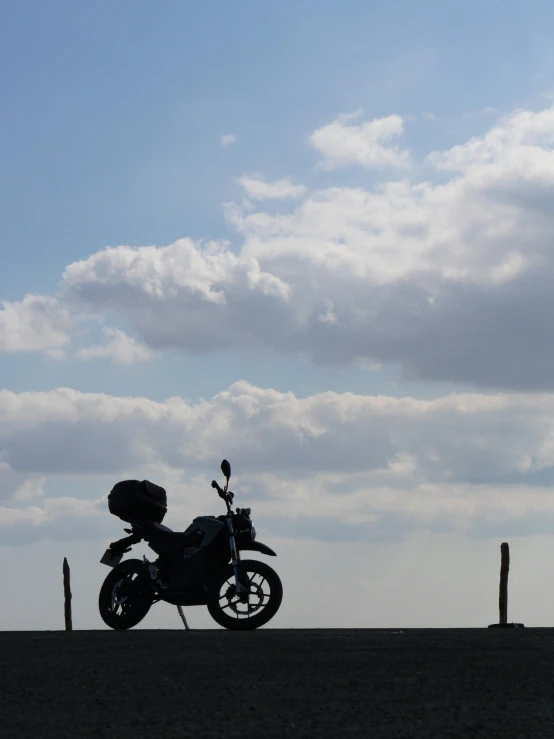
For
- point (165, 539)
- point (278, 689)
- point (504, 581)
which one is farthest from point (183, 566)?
point (504, 581)

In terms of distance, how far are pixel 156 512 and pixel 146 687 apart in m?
8.72

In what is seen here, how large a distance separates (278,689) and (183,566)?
798 cm

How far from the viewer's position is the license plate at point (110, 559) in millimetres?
17266

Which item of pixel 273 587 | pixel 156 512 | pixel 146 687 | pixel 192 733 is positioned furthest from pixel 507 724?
pixel 156 512

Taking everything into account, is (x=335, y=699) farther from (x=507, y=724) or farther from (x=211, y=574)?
(x=211, y=574)

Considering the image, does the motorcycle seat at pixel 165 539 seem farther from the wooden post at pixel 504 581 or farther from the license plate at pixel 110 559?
the wooden post at pixel 504 581

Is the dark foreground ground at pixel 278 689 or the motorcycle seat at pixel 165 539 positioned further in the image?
the motorcycle seat at pixel 165 539

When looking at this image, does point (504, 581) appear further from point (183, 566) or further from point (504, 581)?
point (183, 566)

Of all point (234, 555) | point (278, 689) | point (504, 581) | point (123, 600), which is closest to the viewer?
point (278, 689)

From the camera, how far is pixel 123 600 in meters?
16.9

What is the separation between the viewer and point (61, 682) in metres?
9.36

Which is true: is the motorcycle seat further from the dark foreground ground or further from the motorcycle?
the dark foreground ground

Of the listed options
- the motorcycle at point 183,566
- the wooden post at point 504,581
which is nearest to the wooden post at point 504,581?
the wooden post at point 504,581

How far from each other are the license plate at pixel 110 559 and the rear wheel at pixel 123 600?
30cm
